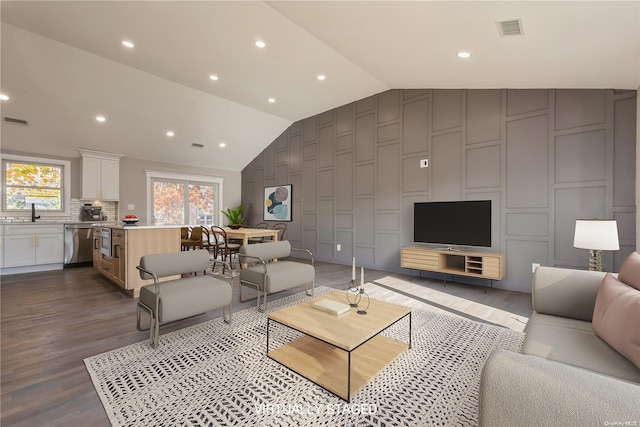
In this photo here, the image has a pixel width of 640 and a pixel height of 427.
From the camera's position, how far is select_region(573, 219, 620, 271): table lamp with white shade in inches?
101

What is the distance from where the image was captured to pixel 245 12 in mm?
3020

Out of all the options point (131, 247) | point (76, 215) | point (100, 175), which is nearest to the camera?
point (131, 247)

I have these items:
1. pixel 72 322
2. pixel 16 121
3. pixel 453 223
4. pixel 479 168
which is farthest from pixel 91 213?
pixel 479 168

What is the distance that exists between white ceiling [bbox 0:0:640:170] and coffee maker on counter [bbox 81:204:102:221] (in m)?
1.25

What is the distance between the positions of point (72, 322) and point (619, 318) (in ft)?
14.0

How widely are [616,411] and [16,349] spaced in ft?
11.9

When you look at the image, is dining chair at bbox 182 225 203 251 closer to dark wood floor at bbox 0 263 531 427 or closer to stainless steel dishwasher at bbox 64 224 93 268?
dark wood floor at bbox 0 263 531 427

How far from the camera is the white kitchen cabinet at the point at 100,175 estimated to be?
19.4ft

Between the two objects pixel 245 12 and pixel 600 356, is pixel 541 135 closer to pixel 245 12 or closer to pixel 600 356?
pixel 600 356

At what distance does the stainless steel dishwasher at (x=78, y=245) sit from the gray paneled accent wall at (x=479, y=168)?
4492 mm

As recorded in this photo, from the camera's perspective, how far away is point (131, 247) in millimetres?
3643

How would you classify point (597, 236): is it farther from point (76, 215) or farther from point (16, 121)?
point (76, 215)

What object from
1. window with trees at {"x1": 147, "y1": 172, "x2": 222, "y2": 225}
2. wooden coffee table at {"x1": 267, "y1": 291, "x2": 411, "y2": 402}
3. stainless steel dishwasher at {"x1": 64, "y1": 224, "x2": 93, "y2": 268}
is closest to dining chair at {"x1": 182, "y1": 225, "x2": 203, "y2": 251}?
stainless steel dishwasher at {"x1": 64, "y1": 224, "x2": 93, "y2": 268}

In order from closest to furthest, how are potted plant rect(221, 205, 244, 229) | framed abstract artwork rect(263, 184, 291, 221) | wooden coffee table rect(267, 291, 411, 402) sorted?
1. wooden coffee table rect(267, 291, 411, 402)
2. framed abstract artwork rect(263, 184, 291, 221)
3. potted plant rect(221, 205, 244, 229)
